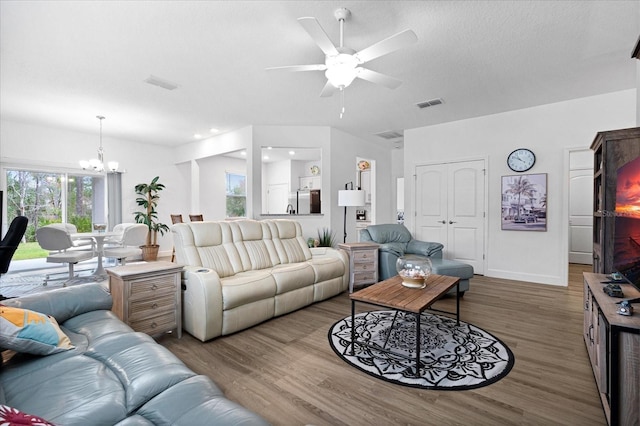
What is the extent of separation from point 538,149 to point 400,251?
8.96 ft

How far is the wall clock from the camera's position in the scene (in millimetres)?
4719

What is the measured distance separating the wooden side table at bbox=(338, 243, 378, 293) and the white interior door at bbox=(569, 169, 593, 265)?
5085 millimetres

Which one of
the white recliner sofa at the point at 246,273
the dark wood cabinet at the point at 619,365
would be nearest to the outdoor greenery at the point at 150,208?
the white recliner sofa at the point at 246,273

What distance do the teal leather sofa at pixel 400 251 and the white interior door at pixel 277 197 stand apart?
3463 millimetres

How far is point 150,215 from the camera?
7.01m

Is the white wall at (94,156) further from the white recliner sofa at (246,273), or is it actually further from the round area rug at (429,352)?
the round area rug at (429,352)

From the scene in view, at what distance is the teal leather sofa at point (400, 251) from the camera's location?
379 centimetres

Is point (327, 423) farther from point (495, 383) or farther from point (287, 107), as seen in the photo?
point (287, 107)

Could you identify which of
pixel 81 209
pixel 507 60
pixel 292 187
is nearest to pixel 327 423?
pixel 507 60

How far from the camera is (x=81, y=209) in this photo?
258 inches

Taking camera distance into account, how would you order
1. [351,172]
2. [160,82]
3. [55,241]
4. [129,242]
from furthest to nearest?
[351,172] → [129,242] → [55,241] → [160,82]

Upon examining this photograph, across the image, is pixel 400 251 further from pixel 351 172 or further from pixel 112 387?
pixel 112 387

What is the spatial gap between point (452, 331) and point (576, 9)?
2.90 metres

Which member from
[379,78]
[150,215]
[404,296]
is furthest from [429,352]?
[150,215]
